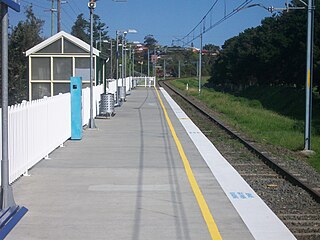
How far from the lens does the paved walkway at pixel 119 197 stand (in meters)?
7.66

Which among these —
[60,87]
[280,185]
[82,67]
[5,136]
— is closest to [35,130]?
[5,136]

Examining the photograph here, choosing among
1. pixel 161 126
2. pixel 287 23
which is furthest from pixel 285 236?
pixel 287 23

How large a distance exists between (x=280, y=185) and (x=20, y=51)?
2847 cm

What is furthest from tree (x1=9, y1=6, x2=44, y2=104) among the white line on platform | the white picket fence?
the white line on platform

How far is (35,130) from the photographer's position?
1248 centimetres

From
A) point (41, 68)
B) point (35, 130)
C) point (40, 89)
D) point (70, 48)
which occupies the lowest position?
point (35, 130)

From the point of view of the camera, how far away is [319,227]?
27.4 ft

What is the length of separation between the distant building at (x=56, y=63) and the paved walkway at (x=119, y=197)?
42.3 ft

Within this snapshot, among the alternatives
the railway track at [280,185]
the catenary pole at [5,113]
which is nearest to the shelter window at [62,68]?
the railway track at [280,185]

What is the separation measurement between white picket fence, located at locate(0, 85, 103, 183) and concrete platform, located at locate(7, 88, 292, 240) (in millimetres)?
276

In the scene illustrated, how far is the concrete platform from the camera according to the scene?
767 centimetres

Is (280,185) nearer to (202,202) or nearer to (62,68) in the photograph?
(202,202)

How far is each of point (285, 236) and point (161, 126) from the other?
15.7 m

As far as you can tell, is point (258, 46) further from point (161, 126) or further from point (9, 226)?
point (9, 226)
